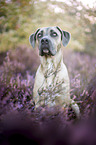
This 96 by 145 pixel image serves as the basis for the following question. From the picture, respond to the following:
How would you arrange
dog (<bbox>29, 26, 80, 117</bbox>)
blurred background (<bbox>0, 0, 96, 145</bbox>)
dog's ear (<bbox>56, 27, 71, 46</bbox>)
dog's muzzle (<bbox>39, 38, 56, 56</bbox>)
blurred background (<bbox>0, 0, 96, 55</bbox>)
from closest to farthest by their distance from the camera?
blurred background (<bbox>0, 0, 96, 145</bbox>) < dog (<bbox>29, 26, 80, 117</bbox>) < dog's muzzle (<bbox>39, 38, 56, 56</bbox>) < dog's ear (<bbox>56, 27, 71, 46</bbox>) < blurred background (<bbox>0, 0, 96, 55</bbox>)

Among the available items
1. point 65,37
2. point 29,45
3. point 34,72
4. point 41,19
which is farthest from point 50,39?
point 41,19

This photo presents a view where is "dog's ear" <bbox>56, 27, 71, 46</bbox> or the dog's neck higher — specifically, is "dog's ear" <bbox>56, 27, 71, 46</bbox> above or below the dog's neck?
above

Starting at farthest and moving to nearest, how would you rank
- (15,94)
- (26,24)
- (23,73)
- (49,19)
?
(49,19), (26,24), (23,73), (15,94)

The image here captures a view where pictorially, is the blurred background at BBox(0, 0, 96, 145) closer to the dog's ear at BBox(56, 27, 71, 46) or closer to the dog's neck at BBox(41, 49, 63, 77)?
the dog's neck at BBox(41, 49, 63, 77)

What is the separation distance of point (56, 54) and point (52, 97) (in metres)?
1.01

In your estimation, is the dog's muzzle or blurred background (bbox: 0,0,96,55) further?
blurred background (bbox: 0,0,96,55)

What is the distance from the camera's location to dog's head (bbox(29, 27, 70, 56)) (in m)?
2.46

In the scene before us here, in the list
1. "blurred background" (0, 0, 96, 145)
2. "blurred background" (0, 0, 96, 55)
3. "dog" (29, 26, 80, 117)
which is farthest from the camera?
"blurred background" (0, 0, 96, 55)

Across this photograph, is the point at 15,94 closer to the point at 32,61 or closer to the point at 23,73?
the point at 23,73

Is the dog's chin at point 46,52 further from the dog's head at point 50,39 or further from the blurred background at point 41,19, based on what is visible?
the blurred background at point 41,19

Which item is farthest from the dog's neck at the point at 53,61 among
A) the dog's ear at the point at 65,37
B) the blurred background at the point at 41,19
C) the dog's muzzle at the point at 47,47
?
the blurred background at the point at 41,19

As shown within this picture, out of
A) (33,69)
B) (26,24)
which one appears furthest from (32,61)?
(26,24)

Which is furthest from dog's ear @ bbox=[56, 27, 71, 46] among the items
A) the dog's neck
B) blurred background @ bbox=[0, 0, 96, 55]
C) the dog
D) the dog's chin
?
blurred background @ bbox=[0, 0, 96, 55]

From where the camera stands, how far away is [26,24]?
6.50 m
